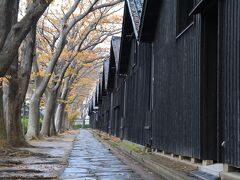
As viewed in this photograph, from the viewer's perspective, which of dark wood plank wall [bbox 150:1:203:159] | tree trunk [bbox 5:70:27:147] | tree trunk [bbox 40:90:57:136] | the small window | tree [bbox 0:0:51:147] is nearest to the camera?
dark wood plank wall [bbox 150:1:203:159]

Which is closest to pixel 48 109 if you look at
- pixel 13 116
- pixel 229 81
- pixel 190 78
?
pixel 13 116

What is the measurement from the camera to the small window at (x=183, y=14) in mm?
12508

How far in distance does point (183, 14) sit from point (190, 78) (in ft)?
9.15

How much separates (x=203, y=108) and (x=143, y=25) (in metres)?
7.78

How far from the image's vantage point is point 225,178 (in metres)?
7.48

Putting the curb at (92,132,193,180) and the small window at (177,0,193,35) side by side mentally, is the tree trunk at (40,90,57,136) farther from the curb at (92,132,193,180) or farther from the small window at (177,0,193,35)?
the small window at (177,0,193,35)

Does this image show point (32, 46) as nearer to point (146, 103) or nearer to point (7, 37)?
point (146, 103)

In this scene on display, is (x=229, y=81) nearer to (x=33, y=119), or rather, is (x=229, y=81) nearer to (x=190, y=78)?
(x=190, y=78)

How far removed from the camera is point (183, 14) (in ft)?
41.9

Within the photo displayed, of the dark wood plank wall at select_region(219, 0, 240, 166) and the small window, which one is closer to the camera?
the dark wood plank wall at select_region(219, 0, 240, 166)

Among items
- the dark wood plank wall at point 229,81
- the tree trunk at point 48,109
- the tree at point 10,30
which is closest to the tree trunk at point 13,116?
the tree at point 10,30

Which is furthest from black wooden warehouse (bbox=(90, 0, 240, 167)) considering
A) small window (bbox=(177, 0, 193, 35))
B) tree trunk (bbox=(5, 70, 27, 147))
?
tree trunk (bbox=(5, 70, 27, 147))

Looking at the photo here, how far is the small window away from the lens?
1251 centimetres

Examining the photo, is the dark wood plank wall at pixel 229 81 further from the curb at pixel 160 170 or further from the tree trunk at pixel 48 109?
the tree trunk at pixel 48 109
